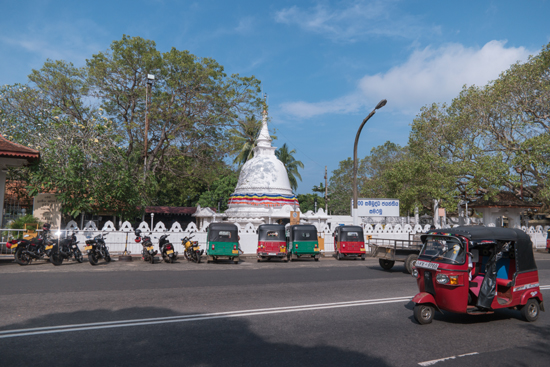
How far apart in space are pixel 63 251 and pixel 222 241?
5.90 metres

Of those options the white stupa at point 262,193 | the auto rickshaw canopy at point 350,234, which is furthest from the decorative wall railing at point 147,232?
the white stupa at point 262,193

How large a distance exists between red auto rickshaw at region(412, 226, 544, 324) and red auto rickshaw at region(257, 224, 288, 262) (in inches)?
412

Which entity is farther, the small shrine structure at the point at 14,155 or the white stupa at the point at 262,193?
the white stupa at the point at 262,193

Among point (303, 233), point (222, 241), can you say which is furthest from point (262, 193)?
point (222, 241)

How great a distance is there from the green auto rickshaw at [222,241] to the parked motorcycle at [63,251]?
5.00m

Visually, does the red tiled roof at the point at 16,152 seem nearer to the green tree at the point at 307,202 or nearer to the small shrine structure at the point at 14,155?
the small shrine structure at the point at 14,155

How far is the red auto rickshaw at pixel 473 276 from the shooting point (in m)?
6.15

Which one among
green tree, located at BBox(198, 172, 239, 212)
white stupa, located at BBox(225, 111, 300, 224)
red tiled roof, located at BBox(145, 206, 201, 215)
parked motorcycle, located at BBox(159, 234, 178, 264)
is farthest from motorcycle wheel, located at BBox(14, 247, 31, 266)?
green tree, located at BBox(198, 172, 239, 212)

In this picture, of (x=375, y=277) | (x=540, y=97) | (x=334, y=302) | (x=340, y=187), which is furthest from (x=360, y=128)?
(x=340, y=187)

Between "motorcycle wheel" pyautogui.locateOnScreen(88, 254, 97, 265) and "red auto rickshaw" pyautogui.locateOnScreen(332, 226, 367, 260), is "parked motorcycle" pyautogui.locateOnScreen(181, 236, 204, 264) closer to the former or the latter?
"motorcycle wheel" pyautogui.locateOnScreen(88, 254, 97, 265)

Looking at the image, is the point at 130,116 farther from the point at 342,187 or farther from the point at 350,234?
the point at 342,187

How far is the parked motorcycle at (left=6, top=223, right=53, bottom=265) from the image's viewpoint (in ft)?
45.0

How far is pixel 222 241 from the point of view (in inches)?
641

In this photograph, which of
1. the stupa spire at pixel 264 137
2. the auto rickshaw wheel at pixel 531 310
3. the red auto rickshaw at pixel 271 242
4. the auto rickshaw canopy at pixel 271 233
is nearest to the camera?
the auto rickshaw wheel at pixel 531 310
